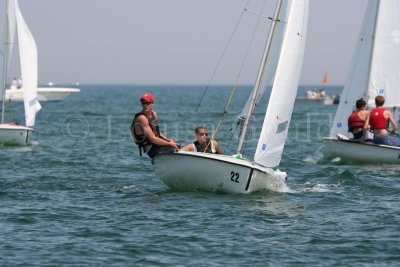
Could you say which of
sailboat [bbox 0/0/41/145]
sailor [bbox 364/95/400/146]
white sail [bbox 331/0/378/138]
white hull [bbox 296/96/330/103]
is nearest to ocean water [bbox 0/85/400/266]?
sailor [bbox 364/95/400/146]

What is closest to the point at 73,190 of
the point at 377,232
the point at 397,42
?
the point at 377,232

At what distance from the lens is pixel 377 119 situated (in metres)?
20.7

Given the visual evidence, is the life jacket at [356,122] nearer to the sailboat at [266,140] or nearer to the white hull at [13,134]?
the sailboat at [266,140]

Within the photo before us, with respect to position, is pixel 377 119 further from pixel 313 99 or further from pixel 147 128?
pixel 313 99

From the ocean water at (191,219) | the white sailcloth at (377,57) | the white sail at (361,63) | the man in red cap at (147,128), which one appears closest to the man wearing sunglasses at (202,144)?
the man in red cap at (147,128)

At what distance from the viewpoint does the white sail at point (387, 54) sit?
24.8m

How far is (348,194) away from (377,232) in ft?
12.0

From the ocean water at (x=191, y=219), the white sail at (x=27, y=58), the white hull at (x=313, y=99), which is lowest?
the ocean water at (x=191, y=219)

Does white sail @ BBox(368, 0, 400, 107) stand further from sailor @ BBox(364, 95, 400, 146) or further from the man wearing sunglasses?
the man wearing sunglasses

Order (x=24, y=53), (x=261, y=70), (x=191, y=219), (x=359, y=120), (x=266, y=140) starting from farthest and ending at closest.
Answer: (x=24, y=53) < (x=359, y=120) < (x=261, y=70) < (x=266, y=140) < (x=191, y=219)

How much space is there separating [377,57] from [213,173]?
37.6 feet

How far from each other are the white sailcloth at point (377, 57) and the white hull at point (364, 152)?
3.16m

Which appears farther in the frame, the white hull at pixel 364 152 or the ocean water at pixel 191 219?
the white hull at pixel 364 152

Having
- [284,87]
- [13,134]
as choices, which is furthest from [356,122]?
[13,134]
